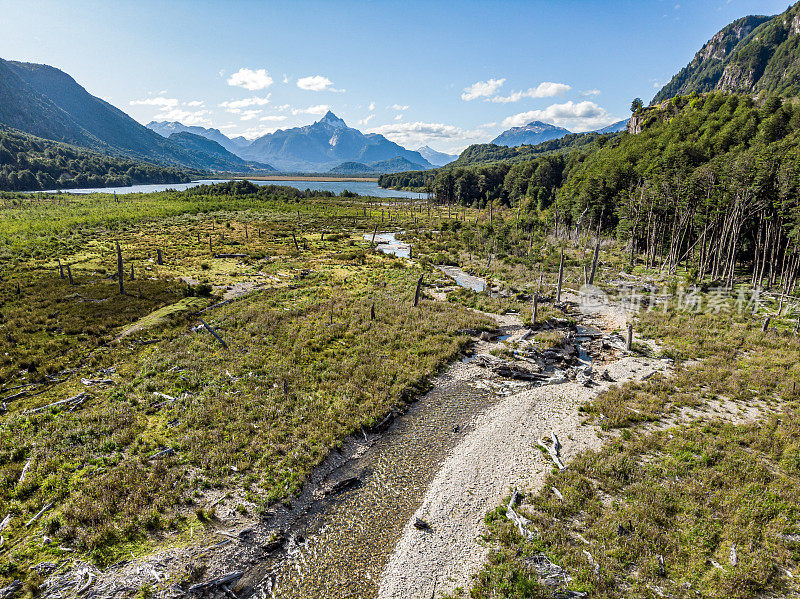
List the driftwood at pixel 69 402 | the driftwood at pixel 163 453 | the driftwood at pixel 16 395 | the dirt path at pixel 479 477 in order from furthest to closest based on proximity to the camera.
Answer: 1. the driftwood at pixel 16 395
2. the driftwood at pixel 69 402
3. the driftwood at pixel 163 453
4. the dirt path at pixel 479 477

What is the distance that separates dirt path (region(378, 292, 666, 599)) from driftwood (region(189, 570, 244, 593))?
515 centimetres

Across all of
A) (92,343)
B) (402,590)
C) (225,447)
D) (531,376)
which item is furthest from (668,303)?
(92,343)

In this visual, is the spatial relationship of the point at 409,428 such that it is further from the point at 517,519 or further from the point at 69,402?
the point at 69,402

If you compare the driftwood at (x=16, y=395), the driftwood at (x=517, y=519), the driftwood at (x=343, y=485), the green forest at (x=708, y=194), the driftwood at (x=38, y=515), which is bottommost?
the driftwood at (x=343, y=485)

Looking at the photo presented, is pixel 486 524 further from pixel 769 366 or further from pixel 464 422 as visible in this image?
pixel 769 366

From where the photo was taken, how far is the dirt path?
1328 centimetres

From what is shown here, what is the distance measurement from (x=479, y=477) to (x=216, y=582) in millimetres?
11698

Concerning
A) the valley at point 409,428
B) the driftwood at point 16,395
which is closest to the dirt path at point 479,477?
the valley at point 409,428

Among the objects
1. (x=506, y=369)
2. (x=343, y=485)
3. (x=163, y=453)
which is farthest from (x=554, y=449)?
(x=163, y=453)

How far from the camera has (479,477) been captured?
1783 cm

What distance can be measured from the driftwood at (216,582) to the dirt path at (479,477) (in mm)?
5154

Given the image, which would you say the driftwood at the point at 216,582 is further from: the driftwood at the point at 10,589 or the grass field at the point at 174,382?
the driftwood at the point at 10,589

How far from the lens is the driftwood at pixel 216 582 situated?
1206 cm

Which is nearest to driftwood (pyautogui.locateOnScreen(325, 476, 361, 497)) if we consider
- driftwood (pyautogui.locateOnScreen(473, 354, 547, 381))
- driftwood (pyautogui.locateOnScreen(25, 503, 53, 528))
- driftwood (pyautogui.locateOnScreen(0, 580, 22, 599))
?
driftwood (pyautogui.locateOnScreen(0, 580, 22, 599))
